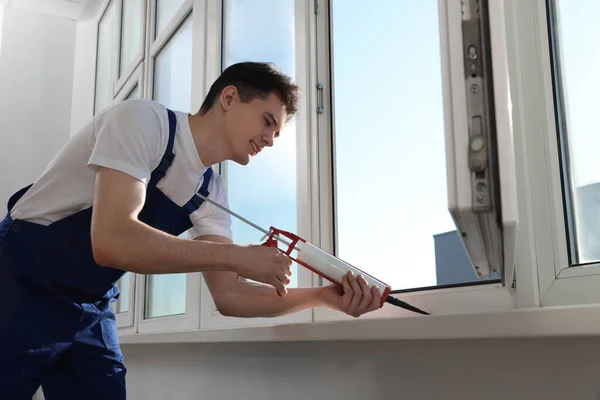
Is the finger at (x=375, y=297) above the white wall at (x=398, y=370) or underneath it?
above

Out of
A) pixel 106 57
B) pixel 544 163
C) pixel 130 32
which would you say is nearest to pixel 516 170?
pixel 544 163

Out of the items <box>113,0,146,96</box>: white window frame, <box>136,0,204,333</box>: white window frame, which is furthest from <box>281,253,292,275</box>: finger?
<box>113,0,146,96</box>: white window frame

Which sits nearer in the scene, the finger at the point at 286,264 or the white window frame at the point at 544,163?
the white window frame at the point at 544,163

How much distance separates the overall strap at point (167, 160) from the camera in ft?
4.25

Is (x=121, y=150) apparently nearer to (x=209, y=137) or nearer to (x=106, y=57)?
(x=209, y=137)

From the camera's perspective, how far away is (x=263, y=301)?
4.49ft

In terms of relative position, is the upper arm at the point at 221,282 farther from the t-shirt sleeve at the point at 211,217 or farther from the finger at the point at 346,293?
the finger at the point at 346,293

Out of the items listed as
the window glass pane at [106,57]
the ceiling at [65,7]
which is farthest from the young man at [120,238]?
the ceiling at [65,7]

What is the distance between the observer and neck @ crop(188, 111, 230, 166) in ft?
4.48

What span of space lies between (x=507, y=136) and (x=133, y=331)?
268 cm

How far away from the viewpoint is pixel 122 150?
3.71ft

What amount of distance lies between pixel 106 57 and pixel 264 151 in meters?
2.94

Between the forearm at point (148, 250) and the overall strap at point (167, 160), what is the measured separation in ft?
0.89

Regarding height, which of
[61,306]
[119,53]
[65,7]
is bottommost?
[61,306]
